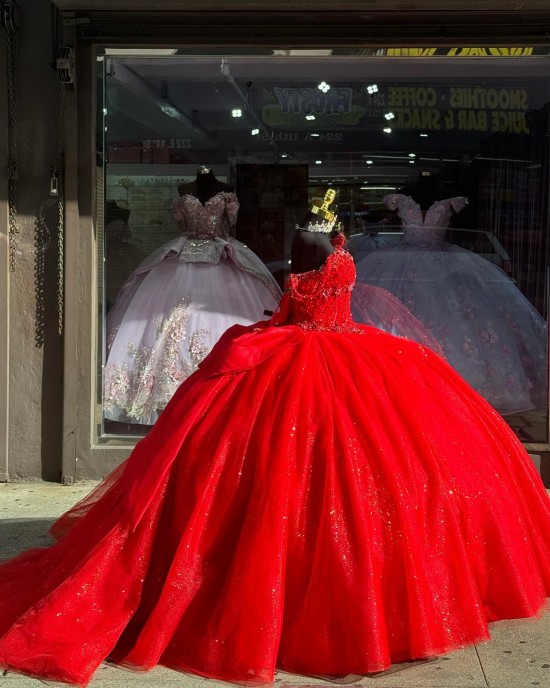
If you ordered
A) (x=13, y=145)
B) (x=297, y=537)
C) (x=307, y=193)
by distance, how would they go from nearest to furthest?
(x=297, y=537)
(x=13, y=145)
(x=307, y=193)

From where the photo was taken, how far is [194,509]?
368 cm

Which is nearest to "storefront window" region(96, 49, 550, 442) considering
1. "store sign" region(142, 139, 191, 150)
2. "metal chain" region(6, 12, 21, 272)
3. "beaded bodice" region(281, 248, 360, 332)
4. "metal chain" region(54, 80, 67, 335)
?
"store sign" region(142, 139, 191, 150)

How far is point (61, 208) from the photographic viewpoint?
6484 mm

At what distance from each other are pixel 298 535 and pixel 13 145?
159 inches

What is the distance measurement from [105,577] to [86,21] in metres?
4.04

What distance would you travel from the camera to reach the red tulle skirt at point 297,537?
11.4ft

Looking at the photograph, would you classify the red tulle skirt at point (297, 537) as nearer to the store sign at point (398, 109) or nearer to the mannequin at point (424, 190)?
the mannequin at point (424, 190)

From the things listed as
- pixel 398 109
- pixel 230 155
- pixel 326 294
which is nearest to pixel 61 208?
pixel 230 155

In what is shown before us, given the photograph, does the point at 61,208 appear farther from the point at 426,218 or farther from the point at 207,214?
the point at 426,218

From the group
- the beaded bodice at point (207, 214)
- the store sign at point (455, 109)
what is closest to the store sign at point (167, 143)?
the beaded bodice at point (207, 214)

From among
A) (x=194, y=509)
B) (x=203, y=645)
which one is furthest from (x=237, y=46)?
(x=203, y=645)

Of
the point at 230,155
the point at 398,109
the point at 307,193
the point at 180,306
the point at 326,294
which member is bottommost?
the point at 180,306

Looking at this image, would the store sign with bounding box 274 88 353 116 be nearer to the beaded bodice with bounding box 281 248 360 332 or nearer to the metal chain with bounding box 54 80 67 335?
the metal chain with bounding box 54 80 67 335

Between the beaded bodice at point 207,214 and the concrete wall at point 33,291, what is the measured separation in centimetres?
92
